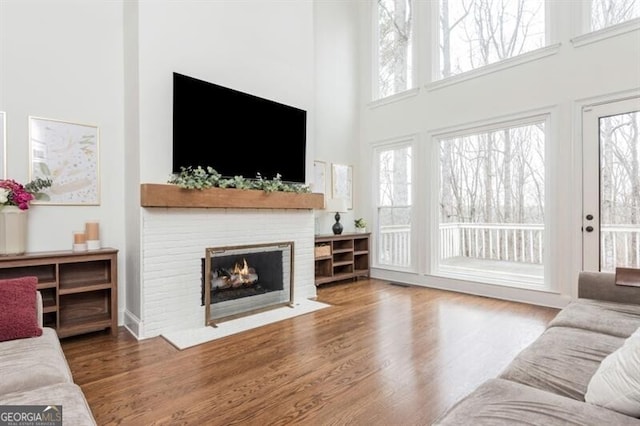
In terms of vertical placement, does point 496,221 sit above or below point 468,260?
above

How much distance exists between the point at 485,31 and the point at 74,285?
557 cm

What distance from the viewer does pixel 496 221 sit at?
5.40 m

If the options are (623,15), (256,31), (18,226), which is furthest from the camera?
(256,31)

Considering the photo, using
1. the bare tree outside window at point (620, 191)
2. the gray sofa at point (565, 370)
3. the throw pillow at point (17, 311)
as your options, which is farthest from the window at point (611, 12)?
the throw pillow at point (17, 311)

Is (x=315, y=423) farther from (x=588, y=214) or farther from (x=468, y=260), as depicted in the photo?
(x=468, y=260)

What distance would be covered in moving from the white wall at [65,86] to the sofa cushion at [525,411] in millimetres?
3288

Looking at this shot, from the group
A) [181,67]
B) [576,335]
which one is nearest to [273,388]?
[576,335]

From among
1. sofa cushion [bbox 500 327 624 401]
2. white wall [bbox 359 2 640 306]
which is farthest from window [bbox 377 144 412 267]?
sofa cushion [bbox 500 327 624 401]

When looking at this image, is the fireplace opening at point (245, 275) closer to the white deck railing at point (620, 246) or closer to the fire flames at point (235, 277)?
the fire flames at point (235, 277)

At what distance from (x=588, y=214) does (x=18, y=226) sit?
17.4ft

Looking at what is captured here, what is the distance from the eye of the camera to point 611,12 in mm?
3547

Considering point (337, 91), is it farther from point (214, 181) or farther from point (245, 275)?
point (245, 275)

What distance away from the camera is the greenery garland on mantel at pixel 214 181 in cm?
305

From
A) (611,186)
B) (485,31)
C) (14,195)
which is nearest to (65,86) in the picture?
(14,195)
